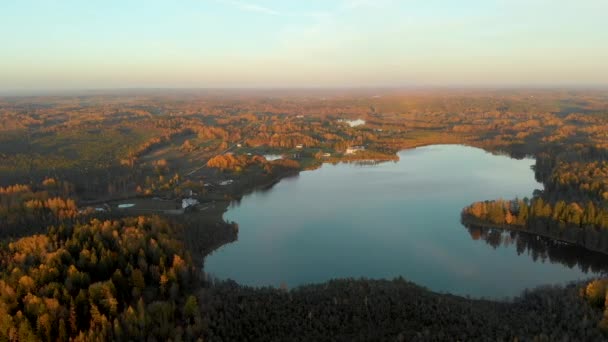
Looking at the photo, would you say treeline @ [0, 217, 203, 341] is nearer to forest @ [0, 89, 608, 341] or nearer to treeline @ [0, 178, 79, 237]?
forest @ [0, 89, 608, 341]

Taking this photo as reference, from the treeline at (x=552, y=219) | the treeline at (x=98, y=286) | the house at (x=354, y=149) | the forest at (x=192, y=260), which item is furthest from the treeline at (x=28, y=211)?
the house at (x=354, y=149)

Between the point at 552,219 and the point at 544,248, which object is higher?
the point at 552,219

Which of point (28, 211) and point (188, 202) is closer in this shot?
point (28, 211)

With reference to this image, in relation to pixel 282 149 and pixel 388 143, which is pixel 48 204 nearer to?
pixel 282 149

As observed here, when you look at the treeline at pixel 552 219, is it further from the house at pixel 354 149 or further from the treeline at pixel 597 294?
the house at pixel 354 149

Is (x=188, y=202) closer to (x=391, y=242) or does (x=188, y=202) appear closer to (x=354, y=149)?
(x=391, y=242)

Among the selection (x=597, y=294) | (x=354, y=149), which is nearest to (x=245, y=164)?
(x=354, y=149)

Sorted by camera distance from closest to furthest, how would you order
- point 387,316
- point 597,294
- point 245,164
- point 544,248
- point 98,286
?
point 387,316 < point 98,286 < point 597,294 < point 544,248 < point 245,164
